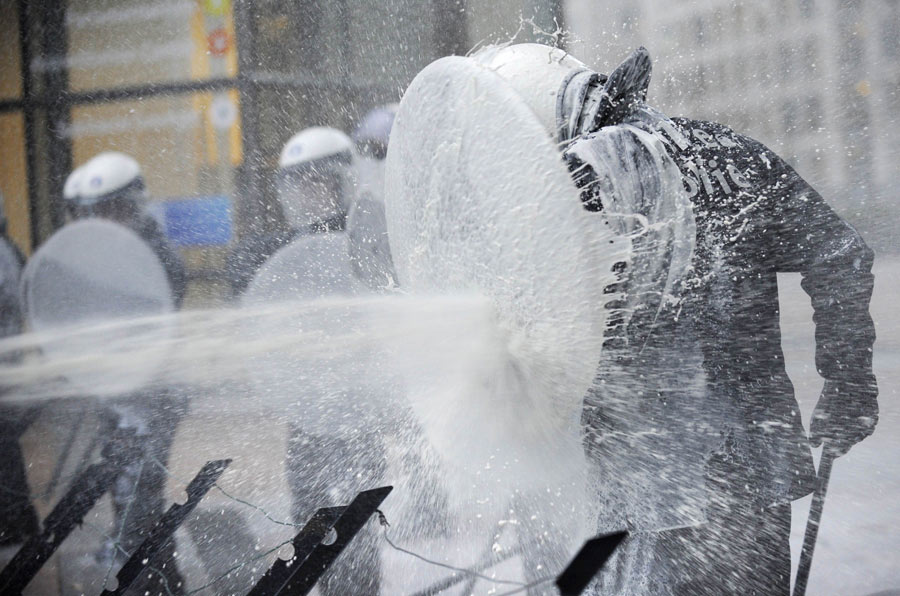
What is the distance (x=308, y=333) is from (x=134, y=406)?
143 cm

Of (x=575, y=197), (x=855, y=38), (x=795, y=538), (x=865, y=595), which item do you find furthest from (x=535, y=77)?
(x=855, y=38)

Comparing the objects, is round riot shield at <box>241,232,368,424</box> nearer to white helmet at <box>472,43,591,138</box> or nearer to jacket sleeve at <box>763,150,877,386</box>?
white helmet at <box>472,43,591,138</box>

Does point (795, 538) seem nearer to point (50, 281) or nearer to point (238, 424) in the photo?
point (238, 424)

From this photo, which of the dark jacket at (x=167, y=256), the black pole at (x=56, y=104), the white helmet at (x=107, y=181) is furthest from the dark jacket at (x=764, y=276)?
the black pole at (x=56, y=104)

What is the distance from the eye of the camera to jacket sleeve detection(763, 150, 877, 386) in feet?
3.56

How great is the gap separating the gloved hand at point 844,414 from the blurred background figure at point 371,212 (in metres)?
0.95

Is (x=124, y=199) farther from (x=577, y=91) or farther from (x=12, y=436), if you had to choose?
(x=577, y=91)

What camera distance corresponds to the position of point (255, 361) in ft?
10.7

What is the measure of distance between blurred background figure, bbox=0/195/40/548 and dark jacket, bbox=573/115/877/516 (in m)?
3.07

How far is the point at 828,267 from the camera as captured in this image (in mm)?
1097

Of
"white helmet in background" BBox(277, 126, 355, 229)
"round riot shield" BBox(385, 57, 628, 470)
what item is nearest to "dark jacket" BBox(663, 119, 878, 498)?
"round riot shield" BBox(385, 57, 628, 470)

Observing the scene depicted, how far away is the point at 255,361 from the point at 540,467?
221cm

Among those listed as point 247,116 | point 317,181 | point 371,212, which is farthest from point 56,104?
point 371,212

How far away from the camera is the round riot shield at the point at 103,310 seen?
4023 millimetres
